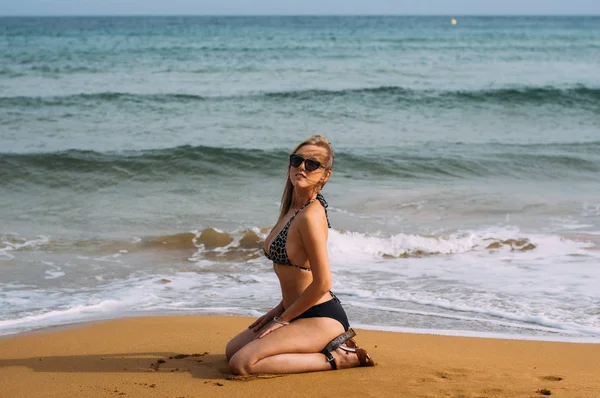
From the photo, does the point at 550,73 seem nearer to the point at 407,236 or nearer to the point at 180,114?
the point at 180,114

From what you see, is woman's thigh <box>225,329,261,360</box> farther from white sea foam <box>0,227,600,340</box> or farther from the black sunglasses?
white sea foam <box>0,227,600,340</box>

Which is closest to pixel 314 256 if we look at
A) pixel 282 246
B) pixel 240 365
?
pixel 282 246

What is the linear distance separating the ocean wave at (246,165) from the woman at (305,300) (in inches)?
353

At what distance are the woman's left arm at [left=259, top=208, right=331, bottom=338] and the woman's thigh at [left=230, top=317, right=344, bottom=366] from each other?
11cm

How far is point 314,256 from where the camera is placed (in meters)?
4.32

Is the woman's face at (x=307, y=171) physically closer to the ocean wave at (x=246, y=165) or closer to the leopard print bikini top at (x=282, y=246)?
the leopard print bikini top at (x=282, y=246)

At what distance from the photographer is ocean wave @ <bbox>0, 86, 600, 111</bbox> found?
2227 cm

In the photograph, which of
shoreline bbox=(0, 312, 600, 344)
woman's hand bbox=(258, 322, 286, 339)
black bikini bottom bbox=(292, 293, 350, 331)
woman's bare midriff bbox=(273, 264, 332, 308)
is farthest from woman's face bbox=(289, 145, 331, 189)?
shoreline bbox=(0, 312, 600, 344)

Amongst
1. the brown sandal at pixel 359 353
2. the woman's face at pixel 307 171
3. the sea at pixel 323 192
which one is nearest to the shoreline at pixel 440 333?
the sea at pixel 323 192

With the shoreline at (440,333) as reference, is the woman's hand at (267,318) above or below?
above

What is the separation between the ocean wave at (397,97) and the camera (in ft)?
73.0

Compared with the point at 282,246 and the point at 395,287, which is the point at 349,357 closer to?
the point at 282,246

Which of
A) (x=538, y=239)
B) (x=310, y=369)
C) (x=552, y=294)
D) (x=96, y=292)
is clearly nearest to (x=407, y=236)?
(x=538, y=239)

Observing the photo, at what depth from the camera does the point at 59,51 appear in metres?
41.3
